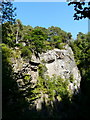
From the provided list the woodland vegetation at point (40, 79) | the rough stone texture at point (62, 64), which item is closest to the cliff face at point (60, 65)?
the rough stone texture at point (62, 64)

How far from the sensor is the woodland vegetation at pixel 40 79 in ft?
10.5

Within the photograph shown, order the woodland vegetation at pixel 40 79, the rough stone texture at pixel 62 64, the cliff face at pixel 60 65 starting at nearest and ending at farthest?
1. the woodland vegetation at pixel 40 79
2. the cliff face at pixel 60 65
3. the rough stone texture at pixel 62 64

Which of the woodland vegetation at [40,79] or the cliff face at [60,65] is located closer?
the woodland vegetation at [40,79]

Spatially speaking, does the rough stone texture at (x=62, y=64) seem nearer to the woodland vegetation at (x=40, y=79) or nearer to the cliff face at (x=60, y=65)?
the cliff face at (x=60, y=65)

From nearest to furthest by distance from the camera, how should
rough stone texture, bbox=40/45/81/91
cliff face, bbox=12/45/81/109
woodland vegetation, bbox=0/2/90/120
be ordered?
1. woodland vegetation, bbox=0/2/90/120
2. cliff face, bbox=12/45/81/109
3. rough stone texture, bbox=40/45/81/91

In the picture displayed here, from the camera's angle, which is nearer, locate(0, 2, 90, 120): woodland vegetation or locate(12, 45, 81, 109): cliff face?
locate(0, 2, 90, 120): woodland vegetation

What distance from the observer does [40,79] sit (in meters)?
19.5

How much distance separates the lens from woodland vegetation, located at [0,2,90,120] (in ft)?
10.5

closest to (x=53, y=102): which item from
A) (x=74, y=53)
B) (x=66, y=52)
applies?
(x=66, y=52)

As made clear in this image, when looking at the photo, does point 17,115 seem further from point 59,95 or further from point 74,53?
point 74,53

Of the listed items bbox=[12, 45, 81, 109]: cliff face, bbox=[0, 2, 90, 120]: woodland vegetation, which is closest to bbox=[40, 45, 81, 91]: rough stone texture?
bbox=[12, 45, 81, 109]: cliff face

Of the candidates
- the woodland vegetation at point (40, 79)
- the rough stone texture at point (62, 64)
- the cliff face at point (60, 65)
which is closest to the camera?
the woodland vegetation at point (40, 79)

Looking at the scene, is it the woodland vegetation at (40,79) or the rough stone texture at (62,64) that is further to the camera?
the rough stone texture at (62,64)

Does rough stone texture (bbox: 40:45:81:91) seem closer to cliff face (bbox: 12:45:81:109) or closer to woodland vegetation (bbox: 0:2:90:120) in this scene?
cliff face (bbox: 12:45:81:109)
